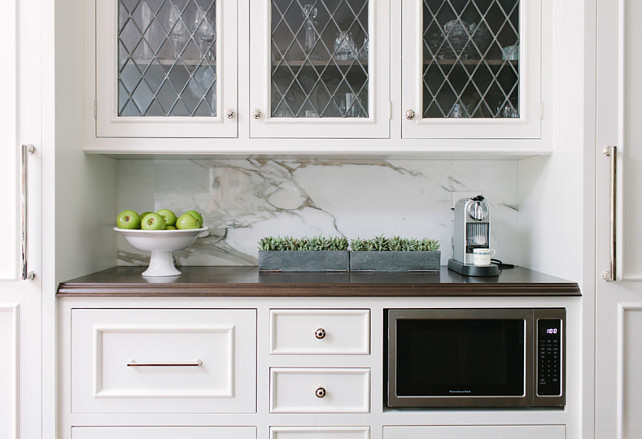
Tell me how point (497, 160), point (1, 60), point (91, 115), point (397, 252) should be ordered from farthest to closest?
point (497, 160), point (397, 252), point (91, 115), point (1, 60)

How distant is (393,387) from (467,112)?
39.1 inches

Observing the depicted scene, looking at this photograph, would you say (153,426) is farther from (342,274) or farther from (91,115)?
(91,115)

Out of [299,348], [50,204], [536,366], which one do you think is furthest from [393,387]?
[50,204]

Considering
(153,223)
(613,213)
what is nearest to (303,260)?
(153,223)

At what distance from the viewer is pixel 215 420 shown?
143 centimetres

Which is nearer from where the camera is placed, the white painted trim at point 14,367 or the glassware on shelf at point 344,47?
the white painted trim at point 14,367

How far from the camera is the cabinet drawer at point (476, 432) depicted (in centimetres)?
144

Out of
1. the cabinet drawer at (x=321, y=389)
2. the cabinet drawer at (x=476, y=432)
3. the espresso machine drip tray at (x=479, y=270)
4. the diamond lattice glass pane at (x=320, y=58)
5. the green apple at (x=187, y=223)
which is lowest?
the cabinet drawer at (x=476, y=432)

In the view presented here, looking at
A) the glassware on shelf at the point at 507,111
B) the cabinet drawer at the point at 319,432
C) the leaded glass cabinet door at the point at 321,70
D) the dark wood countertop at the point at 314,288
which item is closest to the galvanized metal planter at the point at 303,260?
the dark wood countertop at the point at 314,288

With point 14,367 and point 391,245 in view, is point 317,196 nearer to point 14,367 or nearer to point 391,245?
point 391,245

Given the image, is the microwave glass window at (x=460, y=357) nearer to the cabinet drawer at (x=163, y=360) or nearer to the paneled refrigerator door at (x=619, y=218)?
the paneled refrigerator door at (x=619, y=218)

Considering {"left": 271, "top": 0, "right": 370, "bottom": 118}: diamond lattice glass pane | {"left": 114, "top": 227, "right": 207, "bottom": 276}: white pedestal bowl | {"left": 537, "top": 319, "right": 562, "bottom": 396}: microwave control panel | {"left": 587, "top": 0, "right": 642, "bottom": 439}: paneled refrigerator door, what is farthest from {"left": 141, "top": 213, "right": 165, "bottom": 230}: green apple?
{"left": 587, "top": 0, "right": 642, "bottom": 439}: paneled refrigerator door

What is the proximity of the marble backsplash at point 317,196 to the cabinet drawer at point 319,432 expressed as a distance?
74 cm

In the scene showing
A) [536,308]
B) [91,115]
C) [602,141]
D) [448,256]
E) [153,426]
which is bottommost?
[153,426]
